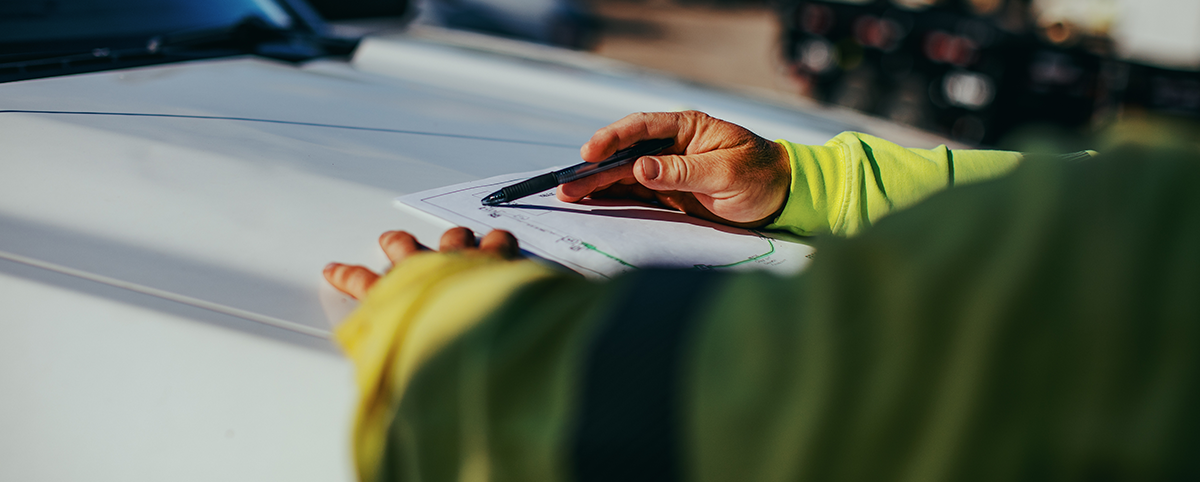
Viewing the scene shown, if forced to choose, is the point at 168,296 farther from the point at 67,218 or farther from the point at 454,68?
the point at 454,68

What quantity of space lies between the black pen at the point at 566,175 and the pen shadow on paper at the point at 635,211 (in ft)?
0.07

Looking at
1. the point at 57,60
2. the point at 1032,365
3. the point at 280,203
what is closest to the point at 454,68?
the point at 57,60

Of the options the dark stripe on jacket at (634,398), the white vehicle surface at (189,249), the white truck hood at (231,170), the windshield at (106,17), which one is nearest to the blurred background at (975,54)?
the windshield at (106,17)

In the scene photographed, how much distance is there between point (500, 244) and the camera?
0.79m

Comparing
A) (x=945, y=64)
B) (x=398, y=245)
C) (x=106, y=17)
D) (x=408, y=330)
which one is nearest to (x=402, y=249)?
(x=398, y=245)

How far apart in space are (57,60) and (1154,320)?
157 centimetres

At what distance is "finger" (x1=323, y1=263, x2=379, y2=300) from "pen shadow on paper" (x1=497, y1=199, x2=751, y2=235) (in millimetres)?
279

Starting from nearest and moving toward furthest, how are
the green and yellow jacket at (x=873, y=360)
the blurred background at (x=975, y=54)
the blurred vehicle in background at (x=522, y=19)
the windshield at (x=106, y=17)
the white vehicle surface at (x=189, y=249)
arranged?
the green and yellow jacket at (x=873, y=360) → the white vehicle surface at (x=189, y=249) → the windshield at (x=106, y=17) → the blurred vehicle in background at (x=522, y=19) → the blurred background at (x=975, y=54)

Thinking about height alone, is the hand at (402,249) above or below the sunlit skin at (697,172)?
below

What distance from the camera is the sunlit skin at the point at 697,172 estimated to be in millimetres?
1047

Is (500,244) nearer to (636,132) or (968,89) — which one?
(636,132)

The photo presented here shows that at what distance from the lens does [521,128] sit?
139 cm

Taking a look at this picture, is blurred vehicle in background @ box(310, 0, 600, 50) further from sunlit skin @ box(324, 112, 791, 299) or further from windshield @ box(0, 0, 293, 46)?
sunlit skin @ box(324, 112, 791, 299)

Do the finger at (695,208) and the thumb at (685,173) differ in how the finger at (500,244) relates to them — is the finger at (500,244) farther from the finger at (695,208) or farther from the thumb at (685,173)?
the finger at (695,208)
